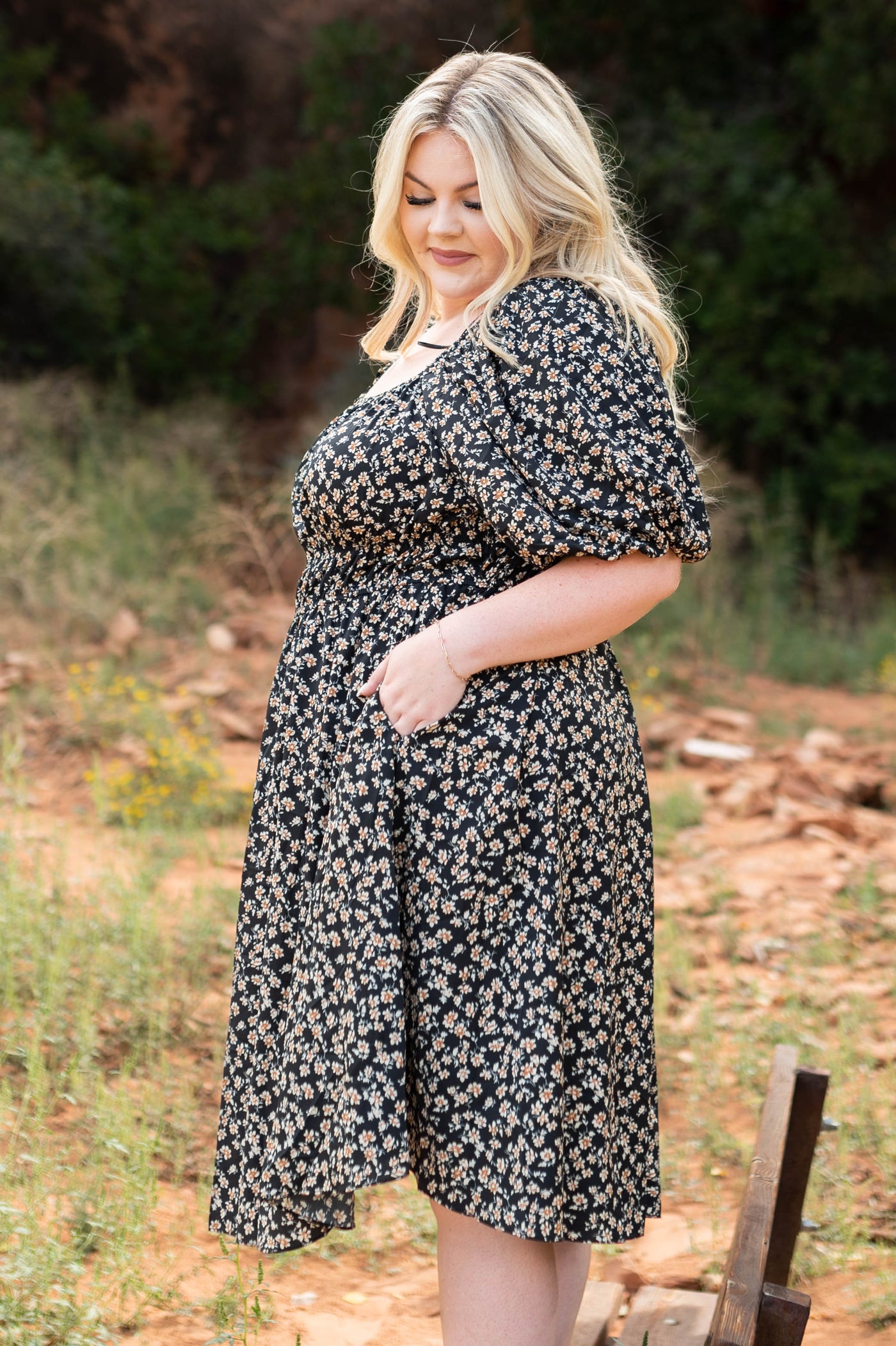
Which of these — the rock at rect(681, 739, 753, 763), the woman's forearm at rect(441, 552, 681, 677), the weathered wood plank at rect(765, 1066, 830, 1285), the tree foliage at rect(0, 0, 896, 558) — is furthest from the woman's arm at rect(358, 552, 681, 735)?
the tree foliage at rect(0, 0, 896, 558)

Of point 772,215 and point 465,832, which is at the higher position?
point 772,215

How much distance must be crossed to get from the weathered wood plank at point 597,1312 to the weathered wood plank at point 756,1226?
0.31 feet

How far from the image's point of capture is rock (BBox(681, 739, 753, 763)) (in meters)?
6.17

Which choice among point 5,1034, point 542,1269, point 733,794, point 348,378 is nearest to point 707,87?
point 348,378

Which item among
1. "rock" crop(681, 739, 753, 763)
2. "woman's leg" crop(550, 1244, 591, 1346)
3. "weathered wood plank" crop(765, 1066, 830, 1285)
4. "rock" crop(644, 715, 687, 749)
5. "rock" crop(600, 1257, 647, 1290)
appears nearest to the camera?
"woman's leg" crop(550, 1244, 591, 1346)

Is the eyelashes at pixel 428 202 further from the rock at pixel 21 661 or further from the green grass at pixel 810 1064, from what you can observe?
the rock at pixel 21 661

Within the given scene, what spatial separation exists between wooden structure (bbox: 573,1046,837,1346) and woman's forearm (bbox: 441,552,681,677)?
890mm

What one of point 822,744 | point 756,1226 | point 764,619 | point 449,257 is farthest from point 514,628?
point 764,619

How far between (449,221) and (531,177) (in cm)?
13

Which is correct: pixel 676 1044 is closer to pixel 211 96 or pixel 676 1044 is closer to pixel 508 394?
pixel 508 394

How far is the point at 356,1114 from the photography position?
1.62 m

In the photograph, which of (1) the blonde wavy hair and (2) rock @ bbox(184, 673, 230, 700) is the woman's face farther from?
(2) rock @ bbox(184, 673, 230, 700)

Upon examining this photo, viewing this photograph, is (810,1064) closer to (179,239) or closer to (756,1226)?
(756,1226)

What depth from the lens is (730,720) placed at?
6887 millimetres
